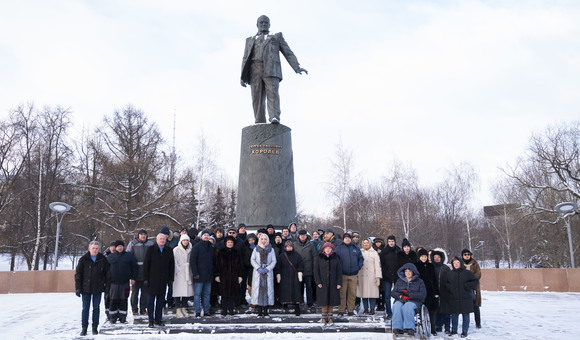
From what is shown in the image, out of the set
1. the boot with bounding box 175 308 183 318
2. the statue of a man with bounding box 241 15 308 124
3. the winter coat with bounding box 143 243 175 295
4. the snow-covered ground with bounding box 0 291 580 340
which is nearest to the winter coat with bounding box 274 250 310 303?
the snow-covered ground with bounding box 0 291 580 340

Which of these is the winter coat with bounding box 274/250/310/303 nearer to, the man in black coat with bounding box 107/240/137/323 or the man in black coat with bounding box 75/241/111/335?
the man in black coat with bounding box 107/240/137/323

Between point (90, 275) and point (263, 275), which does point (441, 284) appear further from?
point (90, 275)

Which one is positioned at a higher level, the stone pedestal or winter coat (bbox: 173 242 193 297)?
the stone pedestal

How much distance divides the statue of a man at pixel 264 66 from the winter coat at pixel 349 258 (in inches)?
181

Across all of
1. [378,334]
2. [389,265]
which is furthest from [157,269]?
[389,265]

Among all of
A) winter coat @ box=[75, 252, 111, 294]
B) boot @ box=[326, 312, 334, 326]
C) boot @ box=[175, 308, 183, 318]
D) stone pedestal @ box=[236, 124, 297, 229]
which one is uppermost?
stone pedestal @ box=[236, 124, 297, 229]

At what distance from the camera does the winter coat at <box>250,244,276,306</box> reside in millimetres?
7586

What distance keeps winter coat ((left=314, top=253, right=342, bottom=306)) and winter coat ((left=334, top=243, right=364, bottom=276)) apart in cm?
32

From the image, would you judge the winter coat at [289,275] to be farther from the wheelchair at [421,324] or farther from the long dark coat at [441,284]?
the long dark coat at [441,284]

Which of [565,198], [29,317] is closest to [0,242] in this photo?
[29,317]

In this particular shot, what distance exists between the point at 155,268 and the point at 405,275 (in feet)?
13.1

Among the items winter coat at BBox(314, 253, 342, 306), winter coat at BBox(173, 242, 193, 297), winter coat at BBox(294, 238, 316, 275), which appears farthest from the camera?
winter coat at BBox(294, 238, 316, 275)

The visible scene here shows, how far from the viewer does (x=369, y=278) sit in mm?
8125

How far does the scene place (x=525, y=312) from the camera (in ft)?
35.6
